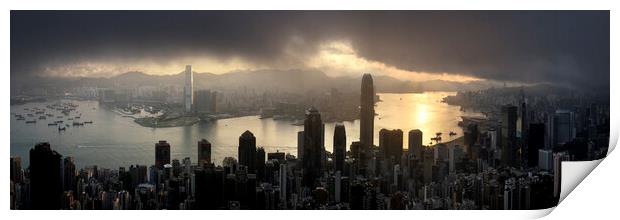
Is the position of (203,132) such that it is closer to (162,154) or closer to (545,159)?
(162,154)

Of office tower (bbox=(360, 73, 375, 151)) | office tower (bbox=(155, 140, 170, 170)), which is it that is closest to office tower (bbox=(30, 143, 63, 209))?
office tower (bbox=(155, 140, 170, 170))

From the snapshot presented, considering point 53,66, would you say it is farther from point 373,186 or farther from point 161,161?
point 373,186

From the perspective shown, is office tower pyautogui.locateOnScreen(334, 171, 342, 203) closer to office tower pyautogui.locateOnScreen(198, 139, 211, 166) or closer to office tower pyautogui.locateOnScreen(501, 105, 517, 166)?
office tower pyautogui.locateOnScreen(198, 139, 211, 166)

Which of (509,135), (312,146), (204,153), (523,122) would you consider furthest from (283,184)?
(523,122)

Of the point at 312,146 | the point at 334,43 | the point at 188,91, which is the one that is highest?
the point at 334,43
